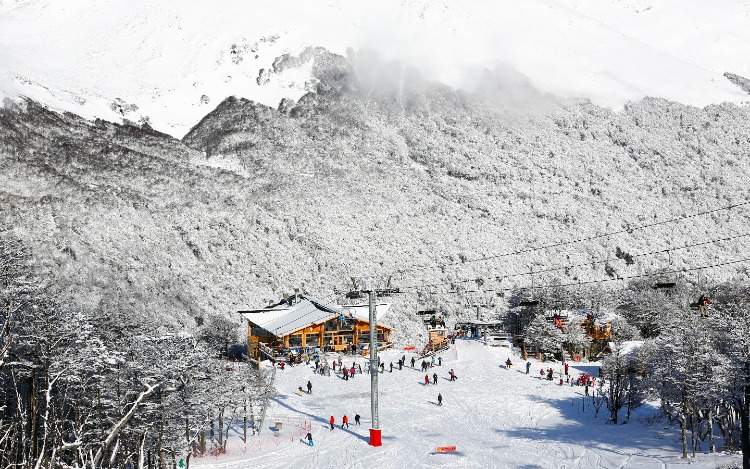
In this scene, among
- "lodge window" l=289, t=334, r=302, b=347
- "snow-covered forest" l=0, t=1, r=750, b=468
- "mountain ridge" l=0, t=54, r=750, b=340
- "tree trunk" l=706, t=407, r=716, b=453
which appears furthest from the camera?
"mountain ridge" l=0, t=54, r=750, b=340

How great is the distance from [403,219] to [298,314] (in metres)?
35.8

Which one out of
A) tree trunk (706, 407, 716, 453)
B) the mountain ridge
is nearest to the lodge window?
the mountain ridge

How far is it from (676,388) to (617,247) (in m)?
67.4

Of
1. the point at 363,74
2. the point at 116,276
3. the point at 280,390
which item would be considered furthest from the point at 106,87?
the point at 280,390

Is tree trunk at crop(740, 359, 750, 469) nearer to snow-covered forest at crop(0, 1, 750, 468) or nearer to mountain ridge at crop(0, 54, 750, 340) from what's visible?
snow-covered forest at crop(0, 1, 750, 468)

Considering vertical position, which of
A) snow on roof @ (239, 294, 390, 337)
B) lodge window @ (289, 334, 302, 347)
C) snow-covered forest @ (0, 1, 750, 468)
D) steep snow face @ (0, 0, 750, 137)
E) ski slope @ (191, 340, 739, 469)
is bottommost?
ski slope @ (191, 340, 739, 469)

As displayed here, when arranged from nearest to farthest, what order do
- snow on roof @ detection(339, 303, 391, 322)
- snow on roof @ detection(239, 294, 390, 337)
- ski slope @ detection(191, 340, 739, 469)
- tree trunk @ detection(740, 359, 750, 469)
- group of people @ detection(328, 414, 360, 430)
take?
1. tree trunk @ detection(740, 359, 750, 469)
2. ski slope @ detection(191, 340, 739, 469)
3. group of people @ detection(328, 414, 360, 430)
4. snow on roof @ detection(239, 294, 390, 337)
5. snow on roof @ detection(339, 303, 391, 322)

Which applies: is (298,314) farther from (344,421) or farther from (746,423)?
(746,423)

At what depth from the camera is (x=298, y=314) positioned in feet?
211

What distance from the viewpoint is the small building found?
60812 mm

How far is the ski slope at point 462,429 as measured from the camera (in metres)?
32.2

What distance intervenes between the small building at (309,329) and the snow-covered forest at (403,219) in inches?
152

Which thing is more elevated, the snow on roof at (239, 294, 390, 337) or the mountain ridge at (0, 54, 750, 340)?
the mountain ridge at (0, 54, 750, 340)

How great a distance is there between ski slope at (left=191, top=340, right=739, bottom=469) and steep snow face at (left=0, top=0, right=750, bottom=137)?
3093 inches
